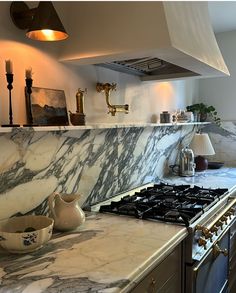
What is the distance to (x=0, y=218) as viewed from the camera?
4.60 feet

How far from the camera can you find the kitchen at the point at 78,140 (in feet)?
4.72

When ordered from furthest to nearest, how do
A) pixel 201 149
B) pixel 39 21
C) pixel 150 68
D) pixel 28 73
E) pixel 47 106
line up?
1. pixel 201 149
2. pixel 150 68
3. pixel 47 106
4. pixel 28 73
5. pixel 39 21

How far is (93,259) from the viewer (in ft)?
3.88

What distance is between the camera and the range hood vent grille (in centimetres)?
206

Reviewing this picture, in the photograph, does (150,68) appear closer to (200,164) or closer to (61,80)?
(61,80)

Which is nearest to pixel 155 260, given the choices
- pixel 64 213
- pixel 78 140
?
pixel 64 213

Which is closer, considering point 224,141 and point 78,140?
point 78,140

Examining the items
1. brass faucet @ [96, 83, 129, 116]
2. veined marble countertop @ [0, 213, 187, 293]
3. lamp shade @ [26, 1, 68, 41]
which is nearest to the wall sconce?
lamp shade @ [26, 1, 68, 41]

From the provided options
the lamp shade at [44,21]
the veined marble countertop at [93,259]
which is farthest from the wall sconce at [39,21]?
the veined marble countertop at [93,259]

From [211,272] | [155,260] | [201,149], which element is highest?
[201,149]

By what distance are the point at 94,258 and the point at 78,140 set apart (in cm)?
81

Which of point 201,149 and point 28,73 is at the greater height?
point 28,73

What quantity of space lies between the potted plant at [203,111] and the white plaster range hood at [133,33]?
154cm

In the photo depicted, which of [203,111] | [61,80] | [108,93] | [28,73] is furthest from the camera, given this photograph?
[203,111]
